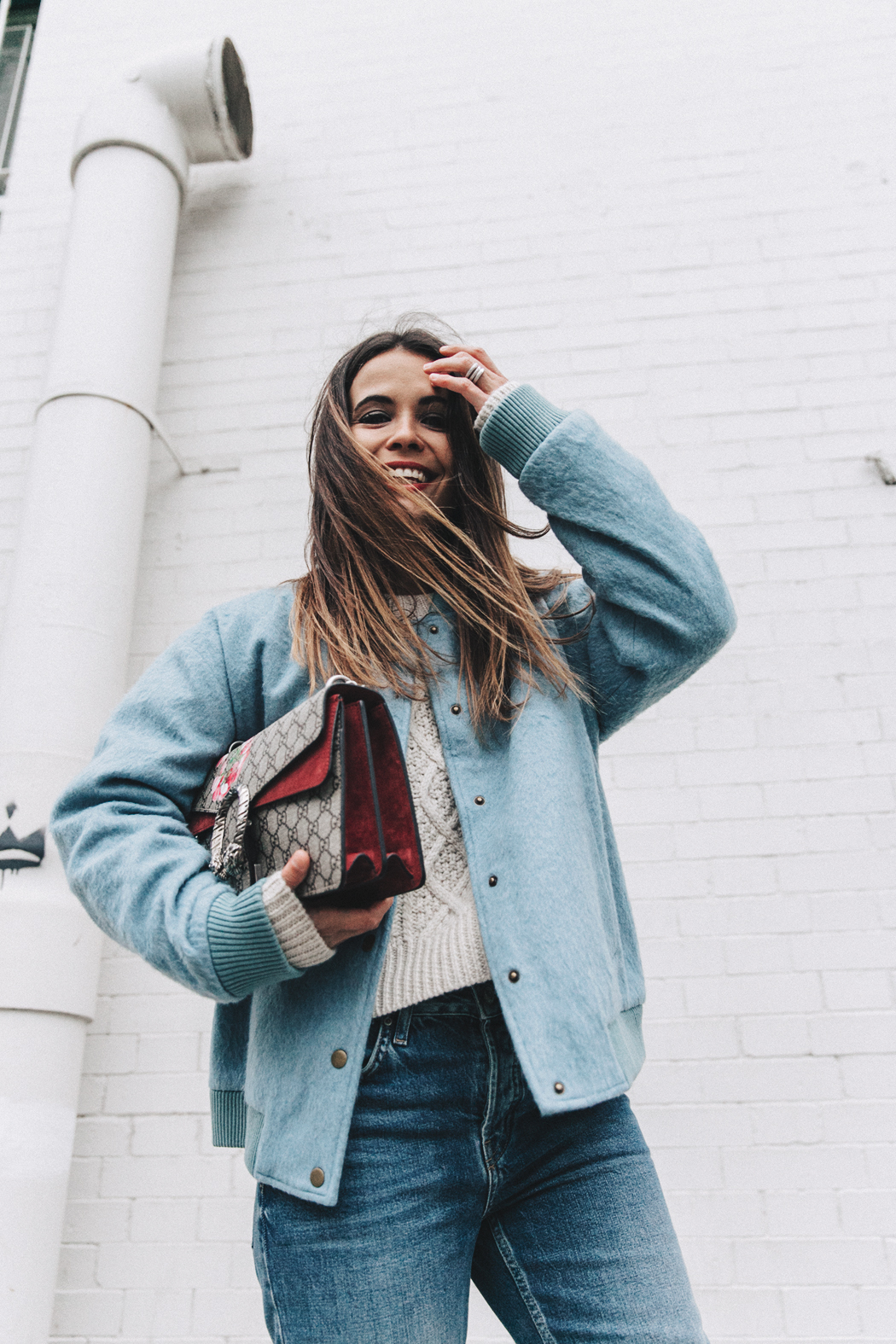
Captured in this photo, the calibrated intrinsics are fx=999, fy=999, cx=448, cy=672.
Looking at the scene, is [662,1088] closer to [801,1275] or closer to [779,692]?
[801,1275]

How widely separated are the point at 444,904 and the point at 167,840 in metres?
0.30

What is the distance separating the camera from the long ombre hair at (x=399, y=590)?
3.86 feet

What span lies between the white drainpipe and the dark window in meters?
0.69

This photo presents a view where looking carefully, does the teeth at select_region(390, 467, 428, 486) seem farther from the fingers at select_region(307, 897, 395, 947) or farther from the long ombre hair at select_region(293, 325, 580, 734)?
the fingers at select_region(307, 897, 395, 947)

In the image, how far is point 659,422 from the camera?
2621 mm

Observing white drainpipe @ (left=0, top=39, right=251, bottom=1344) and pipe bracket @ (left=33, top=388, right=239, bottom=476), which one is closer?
white drainpipe @ (left=0, top=39, right=251, bottom=1344)

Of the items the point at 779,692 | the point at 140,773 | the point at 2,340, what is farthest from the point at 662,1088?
the point at 2,340

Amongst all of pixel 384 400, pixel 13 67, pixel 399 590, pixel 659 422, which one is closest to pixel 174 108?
pixel 13 67

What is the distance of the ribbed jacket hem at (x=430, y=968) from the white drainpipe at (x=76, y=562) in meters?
1.37

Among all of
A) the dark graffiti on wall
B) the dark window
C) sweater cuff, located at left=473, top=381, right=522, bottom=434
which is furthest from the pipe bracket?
sweater cuff, located at left=473, top=381, right=522, bottom=434

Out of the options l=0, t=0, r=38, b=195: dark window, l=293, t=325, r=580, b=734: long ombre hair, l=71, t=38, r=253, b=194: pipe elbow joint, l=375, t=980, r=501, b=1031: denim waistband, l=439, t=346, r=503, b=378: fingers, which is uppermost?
l=0, t=0, r=38, b=195: dark window

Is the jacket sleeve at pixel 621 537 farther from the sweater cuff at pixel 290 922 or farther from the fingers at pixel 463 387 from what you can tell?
the sweater cuff at pixel 290 922

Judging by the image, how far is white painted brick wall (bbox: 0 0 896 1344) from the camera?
2.08m

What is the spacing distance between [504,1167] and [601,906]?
29 centimetres
